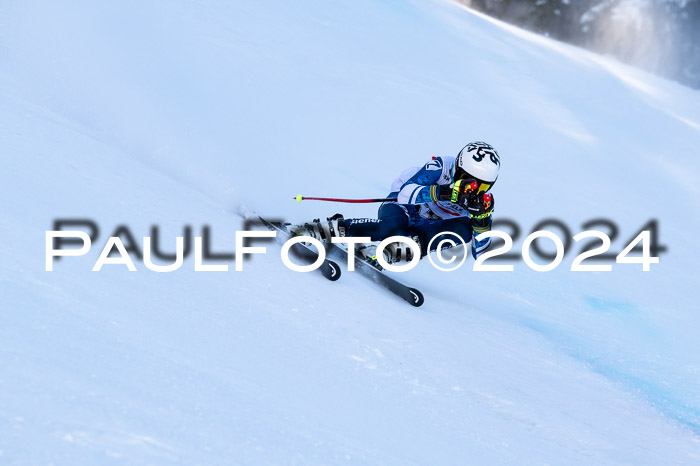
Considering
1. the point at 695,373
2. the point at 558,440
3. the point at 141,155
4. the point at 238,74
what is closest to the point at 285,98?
the point at 238,74

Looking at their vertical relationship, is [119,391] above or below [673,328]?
below

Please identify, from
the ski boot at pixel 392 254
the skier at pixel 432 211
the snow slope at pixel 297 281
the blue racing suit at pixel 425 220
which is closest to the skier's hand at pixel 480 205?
the skier at pixel 432 211

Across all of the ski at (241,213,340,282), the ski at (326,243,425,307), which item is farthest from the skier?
the ski at (241,213,340,282)

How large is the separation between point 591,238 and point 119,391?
745 centimetres

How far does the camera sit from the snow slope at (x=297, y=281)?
7.80 feet

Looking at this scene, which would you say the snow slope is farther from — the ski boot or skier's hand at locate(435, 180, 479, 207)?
skier's hand at locate(435, 180, 479, 207)

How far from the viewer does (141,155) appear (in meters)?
6.07

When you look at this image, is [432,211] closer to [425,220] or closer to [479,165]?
[425,220]

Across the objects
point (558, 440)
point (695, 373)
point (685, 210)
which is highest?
point (685, 210)

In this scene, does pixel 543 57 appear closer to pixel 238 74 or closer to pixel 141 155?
pixel 238 74

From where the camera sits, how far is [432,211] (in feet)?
18.5

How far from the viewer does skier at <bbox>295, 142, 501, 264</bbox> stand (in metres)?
5.29

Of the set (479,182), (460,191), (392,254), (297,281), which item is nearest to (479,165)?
(479,182)

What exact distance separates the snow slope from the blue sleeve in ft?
2.71
